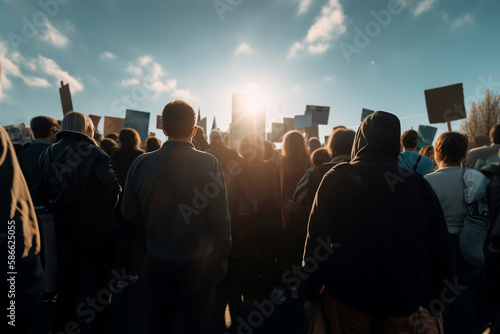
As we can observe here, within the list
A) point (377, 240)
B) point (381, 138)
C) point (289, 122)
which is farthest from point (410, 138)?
point (289, 122)

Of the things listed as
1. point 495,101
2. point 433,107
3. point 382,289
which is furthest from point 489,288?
point 495,101

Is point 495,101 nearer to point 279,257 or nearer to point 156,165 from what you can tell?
point 279,257

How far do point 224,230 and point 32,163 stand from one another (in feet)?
7.24

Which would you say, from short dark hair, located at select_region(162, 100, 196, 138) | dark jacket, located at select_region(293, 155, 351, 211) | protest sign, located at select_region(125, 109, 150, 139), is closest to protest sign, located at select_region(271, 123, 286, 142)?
protest sign, located at select_region(125, 109, 150, 139)

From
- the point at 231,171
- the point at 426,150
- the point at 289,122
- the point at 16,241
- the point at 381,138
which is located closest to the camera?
the point at 16,241

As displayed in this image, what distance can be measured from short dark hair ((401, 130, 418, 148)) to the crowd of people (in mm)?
799

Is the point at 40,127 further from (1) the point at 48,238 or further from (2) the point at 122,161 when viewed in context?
(1) the point at 48,238

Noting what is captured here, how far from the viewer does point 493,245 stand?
1.48 metres

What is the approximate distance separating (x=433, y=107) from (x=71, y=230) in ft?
20.8

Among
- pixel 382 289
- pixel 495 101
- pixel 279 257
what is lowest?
pixel 279 257

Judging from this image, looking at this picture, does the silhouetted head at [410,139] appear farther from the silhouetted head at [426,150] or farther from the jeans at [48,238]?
the jeans at [48,238]

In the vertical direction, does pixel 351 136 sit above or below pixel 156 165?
above

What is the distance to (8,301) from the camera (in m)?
0.91

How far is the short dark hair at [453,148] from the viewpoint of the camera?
7.89 ft
